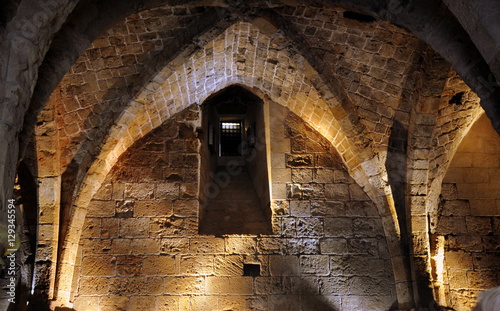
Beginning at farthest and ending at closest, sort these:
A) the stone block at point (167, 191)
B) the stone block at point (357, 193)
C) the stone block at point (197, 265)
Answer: the stone block at point (357, 193)
the stone block at point (167, 191)
the stone block at point (197, 265)

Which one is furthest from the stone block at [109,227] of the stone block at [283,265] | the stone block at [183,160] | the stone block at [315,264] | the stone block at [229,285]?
the stone block at [315,264]

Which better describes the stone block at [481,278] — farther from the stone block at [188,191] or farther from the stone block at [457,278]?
the stone block at [188,191]

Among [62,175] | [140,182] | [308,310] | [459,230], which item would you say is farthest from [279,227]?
[62,175]

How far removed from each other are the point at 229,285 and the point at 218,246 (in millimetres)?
440

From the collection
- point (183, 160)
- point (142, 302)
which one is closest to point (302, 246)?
point (183, 160)

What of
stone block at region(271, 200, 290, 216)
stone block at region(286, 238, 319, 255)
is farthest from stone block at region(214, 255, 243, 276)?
stone block at region(271, 200, 290, 216)

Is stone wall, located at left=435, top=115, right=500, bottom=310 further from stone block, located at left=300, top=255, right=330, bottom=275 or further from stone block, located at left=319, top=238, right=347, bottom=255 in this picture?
stone block, located at left=300, top=255, right=330, bottom=275

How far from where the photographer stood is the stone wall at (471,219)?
5488 millimetres

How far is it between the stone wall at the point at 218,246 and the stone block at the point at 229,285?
0.4 inches

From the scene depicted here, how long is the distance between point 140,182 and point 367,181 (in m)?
2.63

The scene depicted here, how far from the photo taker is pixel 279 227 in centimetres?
564

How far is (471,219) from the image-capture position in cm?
575

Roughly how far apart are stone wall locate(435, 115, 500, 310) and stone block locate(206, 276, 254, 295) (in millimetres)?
2068

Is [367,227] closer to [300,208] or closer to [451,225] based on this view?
[300,208]
